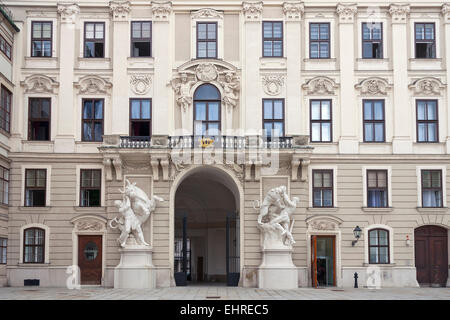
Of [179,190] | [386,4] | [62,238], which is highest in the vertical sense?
[386,4]

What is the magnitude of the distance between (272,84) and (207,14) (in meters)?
4.70

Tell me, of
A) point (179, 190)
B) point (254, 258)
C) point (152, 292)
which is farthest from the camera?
point (179, 190)

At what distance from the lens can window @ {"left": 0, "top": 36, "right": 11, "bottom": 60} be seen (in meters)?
32.4

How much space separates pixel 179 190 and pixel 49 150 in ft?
27.2

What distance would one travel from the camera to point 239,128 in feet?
110

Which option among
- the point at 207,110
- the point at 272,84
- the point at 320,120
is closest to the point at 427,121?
the point at 320,120

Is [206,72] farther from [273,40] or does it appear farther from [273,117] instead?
[273,117]

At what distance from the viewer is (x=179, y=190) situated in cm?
3897

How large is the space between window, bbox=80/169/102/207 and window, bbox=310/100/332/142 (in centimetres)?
1047

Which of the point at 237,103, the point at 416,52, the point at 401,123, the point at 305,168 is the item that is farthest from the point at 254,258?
the point at 416,52

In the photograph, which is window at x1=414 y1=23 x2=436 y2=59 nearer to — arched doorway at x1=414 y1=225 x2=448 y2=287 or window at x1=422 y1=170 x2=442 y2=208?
window at x1=422 y1=170 x2=442 y2=208

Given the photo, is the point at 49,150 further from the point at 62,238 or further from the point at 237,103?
the point at 237,103

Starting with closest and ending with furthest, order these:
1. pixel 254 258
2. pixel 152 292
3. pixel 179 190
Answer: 1. pixel 152 292
2. pixel 254 258
3. pixel 179 190

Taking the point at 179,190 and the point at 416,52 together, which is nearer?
the point at 416,52
